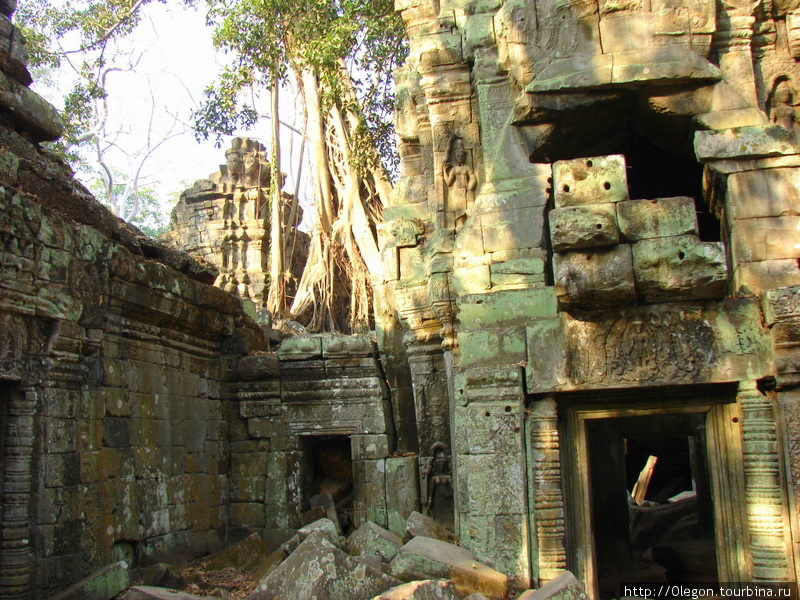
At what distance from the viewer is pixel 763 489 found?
5516mm

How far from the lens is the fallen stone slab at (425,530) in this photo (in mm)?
6695

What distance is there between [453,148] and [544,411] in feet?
9.39

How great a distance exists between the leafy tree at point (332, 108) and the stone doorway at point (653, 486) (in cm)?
549

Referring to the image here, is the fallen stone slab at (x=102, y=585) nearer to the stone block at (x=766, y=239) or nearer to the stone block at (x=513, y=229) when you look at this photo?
the stone block at (x=513, y=229)

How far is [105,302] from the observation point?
6582 millimetres

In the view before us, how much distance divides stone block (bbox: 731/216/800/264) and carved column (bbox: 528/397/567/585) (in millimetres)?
1767

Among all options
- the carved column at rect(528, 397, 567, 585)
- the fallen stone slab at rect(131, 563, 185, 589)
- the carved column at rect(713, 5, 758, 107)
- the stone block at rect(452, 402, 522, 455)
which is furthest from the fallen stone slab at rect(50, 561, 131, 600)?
the carved column at rect(713, 5, 758, 107)

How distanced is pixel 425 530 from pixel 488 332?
179 centimetres

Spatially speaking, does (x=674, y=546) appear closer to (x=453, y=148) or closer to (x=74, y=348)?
(x=453, y=148)

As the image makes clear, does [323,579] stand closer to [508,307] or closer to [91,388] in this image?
[508,307]

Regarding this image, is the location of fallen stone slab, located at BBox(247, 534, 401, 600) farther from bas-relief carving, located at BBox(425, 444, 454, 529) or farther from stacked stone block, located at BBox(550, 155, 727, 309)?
bas-relief carving, located at BBox(425, 444, 454, 529)

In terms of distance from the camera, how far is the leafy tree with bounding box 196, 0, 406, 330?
1350cm

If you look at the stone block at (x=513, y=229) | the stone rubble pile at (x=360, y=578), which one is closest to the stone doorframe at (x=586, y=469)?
the stone rubble pile at (x=360, y=578)

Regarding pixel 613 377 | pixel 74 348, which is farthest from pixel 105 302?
pixel 613 377
